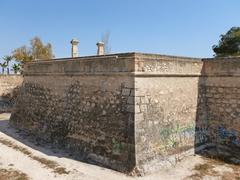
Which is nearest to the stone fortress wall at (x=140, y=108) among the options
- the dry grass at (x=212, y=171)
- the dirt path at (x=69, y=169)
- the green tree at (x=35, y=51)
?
the dirt path at (x=69, y=169)

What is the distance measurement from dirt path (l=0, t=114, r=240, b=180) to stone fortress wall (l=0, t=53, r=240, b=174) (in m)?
0.38

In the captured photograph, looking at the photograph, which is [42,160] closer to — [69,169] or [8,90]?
[69,169]

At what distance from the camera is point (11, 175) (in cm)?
669

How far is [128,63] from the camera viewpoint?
22.6 feet

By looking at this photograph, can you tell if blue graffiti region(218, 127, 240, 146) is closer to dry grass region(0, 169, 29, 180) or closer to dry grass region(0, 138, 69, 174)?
dry grass region(0, 138, 69, 174)

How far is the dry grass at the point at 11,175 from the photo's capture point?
6.50 metres

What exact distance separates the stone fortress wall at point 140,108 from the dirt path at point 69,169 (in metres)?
0.38

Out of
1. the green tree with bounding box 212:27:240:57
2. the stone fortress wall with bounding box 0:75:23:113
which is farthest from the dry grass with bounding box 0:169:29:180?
the green tree with bounding box 212:27:240:57

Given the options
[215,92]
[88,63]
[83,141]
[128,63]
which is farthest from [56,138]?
[215,92]

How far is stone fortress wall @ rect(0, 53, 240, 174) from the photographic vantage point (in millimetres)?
6914

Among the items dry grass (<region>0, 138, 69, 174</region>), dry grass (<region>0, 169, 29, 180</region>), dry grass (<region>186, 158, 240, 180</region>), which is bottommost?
dry grass (<region>0, 169, 29, 180</region>)

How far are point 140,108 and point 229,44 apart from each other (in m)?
19.7

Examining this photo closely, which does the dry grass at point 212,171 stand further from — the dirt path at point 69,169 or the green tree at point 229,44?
the green tree at point 229,44

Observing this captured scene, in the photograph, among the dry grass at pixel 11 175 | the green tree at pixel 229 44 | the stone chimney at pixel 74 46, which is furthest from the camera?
the green tree at pixel 229 44
